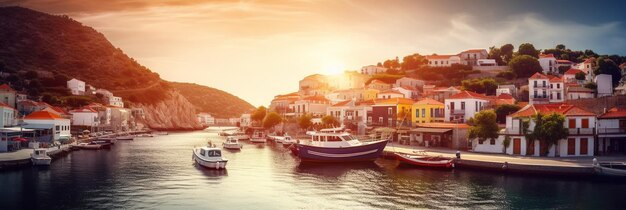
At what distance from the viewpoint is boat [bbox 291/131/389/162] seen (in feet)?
142

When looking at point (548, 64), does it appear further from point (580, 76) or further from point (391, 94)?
point (391, 94)

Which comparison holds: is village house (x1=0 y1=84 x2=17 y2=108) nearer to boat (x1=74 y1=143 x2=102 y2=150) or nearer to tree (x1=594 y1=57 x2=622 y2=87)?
boat (x1=74 y1=143 x2=102 y2=150)

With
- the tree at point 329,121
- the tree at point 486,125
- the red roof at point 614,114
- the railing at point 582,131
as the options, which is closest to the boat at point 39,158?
the tree at point 486,125

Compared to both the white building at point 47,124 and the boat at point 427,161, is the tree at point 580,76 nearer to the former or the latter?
the boat at point 427,161

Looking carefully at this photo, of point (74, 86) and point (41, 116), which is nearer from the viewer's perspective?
point (41, 116)

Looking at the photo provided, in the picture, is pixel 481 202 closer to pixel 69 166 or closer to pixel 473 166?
pixel 473 166

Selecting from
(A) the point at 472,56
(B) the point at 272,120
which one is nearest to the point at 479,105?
(B) the point at 272,120

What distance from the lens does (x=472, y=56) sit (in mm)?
110688

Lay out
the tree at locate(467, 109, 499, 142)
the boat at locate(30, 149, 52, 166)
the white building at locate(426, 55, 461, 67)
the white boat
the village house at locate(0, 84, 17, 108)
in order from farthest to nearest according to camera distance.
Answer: the white building at locate(426, 55, 461, 67) < the village house at locate(0, 84, 17, 108) < the tree at locate(467, 109, 499, 142) < the white boat < the boat at locate(30, 149, 52, 166)

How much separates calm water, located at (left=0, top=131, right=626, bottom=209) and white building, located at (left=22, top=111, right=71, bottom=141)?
18957 mm

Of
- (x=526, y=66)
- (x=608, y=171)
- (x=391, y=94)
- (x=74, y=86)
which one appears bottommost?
(x=608, y=171)

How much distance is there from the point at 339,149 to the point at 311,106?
4819 centimetres

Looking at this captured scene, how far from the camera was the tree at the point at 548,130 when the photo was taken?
38.5 metres

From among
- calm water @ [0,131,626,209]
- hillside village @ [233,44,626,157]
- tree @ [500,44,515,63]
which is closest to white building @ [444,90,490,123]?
hillside village @ [233,44,626,157]
